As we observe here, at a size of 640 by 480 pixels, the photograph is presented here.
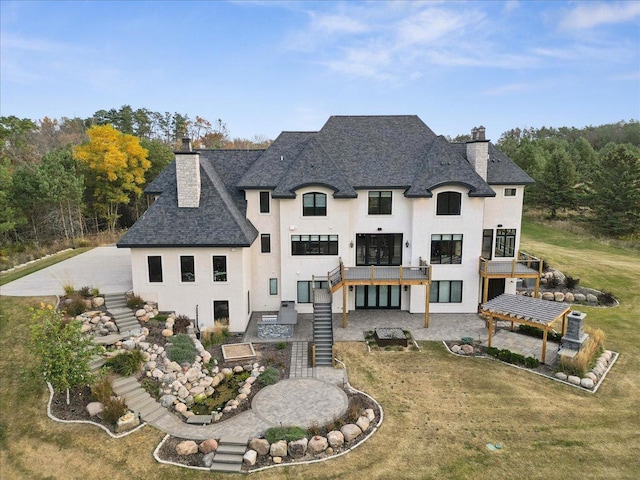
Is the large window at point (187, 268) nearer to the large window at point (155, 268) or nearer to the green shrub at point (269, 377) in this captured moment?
the large window at point (155, 268)

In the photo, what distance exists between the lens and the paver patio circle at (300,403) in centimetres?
1362

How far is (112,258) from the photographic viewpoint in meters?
29.0

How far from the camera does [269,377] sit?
16125 mm

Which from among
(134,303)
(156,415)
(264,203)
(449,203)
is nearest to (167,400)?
(156,415)

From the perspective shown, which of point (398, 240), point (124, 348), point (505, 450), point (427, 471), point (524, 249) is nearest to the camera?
point (427, 471)

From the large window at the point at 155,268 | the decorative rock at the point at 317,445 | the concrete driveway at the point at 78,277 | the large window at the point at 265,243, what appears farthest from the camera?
the large window at the point at 265,243

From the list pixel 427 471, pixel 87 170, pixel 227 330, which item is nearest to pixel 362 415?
pixel 427 471

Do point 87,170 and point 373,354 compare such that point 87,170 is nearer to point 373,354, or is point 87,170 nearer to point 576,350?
point 373,354

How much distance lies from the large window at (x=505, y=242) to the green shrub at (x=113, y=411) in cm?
2139

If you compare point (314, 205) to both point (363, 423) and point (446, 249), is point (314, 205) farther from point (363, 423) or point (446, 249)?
point (363, 423)

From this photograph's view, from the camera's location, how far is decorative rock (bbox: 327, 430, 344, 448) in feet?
40.1

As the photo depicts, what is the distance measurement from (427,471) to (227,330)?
40.3ft

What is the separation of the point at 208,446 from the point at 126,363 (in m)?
5.52

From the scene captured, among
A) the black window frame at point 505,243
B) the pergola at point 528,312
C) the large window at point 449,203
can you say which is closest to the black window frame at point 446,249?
the large window at point 449,203
